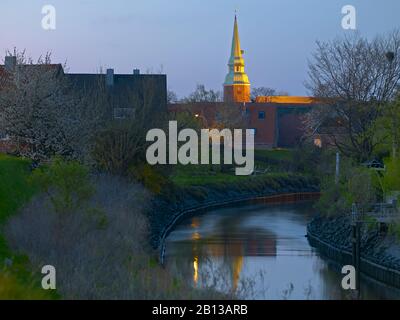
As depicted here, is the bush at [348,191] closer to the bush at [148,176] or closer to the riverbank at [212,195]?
the riverbank at [212,195]

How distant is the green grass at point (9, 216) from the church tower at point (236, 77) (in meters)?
93.3

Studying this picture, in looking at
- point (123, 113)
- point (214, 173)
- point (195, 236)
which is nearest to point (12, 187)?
point (195, 236)

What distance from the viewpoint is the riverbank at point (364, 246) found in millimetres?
30375

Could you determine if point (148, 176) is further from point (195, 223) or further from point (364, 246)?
point (364, 246)

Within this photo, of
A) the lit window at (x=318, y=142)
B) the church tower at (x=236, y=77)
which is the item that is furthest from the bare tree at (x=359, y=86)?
the church tower at (x=236, y=77)

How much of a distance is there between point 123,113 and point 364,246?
48.0ft

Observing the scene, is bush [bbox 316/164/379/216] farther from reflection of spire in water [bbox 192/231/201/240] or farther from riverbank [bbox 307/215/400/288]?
reflection of spire in water [bbox 192/231/201/240]

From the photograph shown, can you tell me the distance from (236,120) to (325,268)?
5167 cm

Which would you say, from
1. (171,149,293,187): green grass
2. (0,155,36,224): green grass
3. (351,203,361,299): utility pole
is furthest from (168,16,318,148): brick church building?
(0,155,36,224): green grass

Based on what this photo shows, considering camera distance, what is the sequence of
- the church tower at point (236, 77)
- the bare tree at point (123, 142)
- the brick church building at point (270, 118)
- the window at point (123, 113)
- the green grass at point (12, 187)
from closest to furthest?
the green grass at point (12, 187) → the bare tree at point (123, 142) → the window at point (123, 113) → the brick church building at point (270, 118) → the church tower at point (236, 77)

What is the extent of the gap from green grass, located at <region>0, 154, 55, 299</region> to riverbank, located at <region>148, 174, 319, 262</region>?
6683 millimetres

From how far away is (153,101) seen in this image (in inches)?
1708

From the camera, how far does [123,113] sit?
42844 mm
